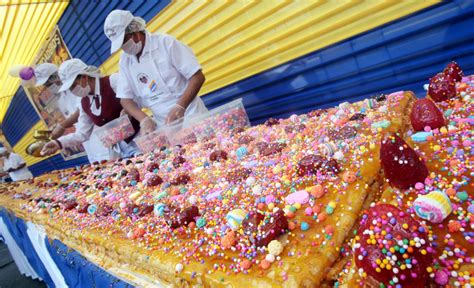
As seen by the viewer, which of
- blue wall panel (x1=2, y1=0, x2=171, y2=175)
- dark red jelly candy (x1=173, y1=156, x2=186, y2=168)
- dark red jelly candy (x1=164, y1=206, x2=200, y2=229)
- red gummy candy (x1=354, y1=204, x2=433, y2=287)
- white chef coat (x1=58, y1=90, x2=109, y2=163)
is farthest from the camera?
blue wall panel (x1=2, y1=0, x2=171, y2=175)

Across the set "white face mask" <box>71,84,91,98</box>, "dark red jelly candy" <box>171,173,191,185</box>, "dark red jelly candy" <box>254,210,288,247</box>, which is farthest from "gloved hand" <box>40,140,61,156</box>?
"dark red jelly candy" <box>254,210,288,247</box>

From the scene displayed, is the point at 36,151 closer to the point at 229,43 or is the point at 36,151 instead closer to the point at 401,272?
the point at 229,43

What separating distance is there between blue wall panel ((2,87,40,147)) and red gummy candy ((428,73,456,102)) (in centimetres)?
1172

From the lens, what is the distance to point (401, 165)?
30.1 inches

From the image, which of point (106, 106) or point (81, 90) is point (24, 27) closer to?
point (81, 90)

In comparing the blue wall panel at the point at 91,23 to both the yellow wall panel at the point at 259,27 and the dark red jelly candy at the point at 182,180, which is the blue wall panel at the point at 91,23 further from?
the dark red jelly candy at the point at 182,180

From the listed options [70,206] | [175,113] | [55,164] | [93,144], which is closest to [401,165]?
[70,206]

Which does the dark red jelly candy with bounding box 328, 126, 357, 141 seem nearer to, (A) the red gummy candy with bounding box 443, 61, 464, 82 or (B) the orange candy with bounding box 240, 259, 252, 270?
(A) the red gummy candy with bounding box 443, 61, 464, 82

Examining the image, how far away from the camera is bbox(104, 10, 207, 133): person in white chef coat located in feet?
8.99

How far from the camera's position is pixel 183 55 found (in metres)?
→ 2.99

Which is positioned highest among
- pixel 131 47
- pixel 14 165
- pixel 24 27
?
pixel 24 27

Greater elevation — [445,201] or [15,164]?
[15,164]

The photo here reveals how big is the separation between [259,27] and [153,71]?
124 centimetres

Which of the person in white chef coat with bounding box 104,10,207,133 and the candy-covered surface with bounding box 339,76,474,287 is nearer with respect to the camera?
the candy-covered surface with bounding box 339,76,474,287
